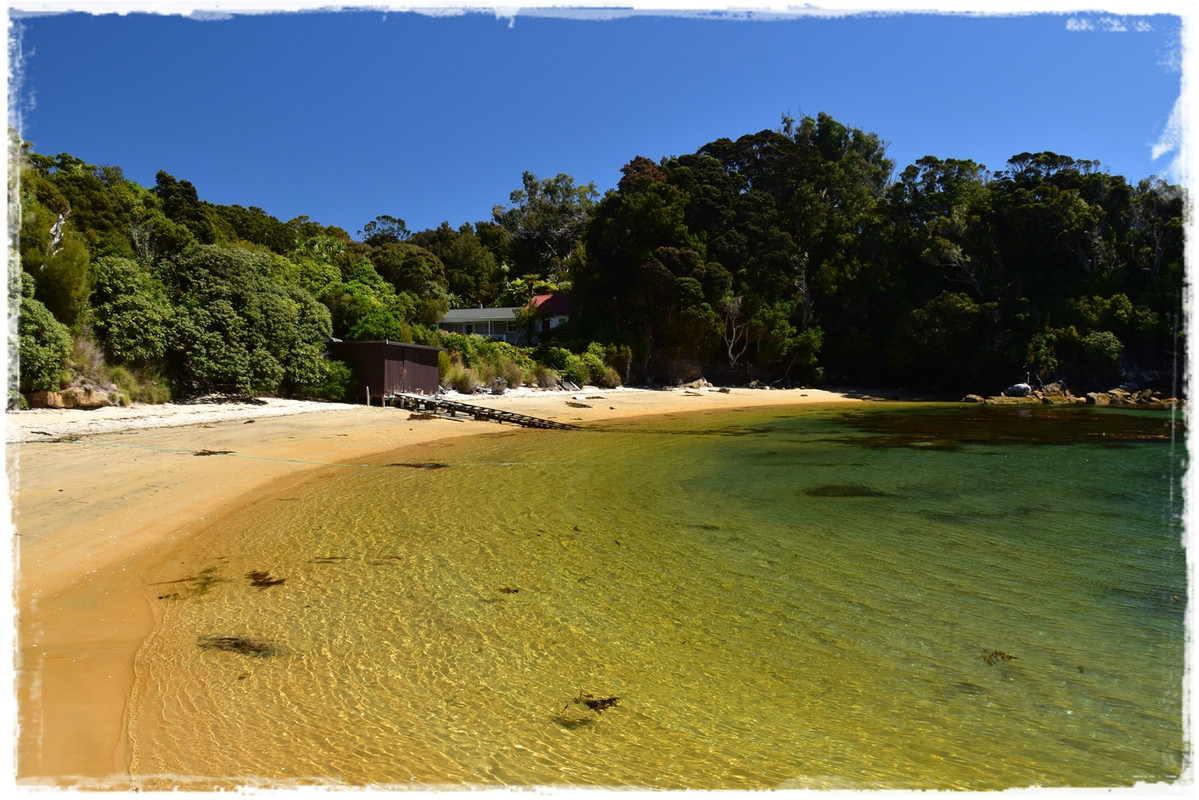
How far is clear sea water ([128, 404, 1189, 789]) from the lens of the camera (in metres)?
3.85

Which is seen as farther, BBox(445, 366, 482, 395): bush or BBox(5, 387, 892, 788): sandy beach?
BBox(445, 366, 482, 395): bush

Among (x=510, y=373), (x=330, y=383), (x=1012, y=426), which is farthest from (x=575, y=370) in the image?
(x=1012, y=426)

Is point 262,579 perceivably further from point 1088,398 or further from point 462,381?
point 1088,398

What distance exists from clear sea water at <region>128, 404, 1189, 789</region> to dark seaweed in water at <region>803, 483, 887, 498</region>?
12.1 inches

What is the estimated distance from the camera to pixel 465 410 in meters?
24.6

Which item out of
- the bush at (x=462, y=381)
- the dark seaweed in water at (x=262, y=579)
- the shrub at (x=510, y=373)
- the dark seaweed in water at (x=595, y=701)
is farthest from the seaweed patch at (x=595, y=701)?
the shrub at (x=510, y=373)

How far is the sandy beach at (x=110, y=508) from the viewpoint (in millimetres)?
3979

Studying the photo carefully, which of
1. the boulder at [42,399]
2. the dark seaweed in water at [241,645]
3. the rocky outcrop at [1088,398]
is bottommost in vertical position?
the dark seaweed in water at [241,645]

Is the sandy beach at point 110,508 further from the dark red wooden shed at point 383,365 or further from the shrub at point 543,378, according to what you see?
the shrub at point 543,378

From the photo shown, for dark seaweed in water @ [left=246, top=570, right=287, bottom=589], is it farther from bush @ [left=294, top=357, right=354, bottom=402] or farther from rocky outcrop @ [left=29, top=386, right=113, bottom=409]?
bush @ [left=294, top=357, right=354, bottom=402]

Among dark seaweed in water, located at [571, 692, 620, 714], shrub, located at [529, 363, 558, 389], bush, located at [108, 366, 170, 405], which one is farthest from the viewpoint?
shrub, located at [529, 363, 558, 389]

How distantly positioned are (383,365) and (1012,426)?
77.9 feet

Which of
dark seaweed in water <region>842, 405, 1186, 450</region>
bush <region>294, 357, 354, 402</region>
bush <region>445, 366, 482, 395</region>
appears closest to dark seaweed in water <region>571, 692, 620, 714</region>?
dark seaweed in water <region>842, 405, 1186, 450</region>

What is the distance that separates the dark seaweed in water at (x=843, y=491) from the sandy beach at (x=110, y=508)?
921cm
